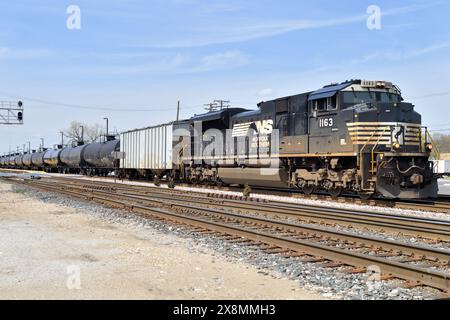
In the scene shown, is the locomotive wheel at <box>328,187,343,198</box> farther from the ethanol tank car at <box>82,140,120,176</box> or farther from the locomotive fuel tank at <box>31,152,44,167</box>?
the locomotive fuel tank at <box>31,152,44,167</box>

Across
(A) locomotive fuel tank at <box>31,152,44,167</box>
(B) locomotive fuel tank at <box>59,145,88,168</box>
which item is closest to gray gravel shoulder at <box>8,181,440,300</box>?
(B) locomotive fuel tank at <box>59,145,88,168</box>

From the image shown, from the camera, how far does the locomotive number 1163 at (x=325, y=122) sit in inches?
702

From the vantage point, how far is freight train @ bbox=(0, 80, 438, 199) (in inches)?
643

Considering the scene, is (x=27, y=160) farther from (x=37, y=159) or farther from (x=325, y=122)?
(x=325, y=122)

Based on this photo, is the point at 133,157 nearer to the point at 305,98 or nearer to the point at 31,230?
the point at 305,98

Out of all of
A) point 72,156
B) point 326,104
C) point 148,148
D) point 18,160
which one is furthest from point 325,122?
point 18,160

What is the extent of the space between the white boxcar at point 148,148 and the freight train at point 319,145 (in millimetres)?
457

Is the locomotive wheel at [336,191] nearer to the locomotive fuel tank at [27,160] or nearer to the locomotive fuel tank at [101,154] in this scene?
the locomotive fuel tank at [101,154]

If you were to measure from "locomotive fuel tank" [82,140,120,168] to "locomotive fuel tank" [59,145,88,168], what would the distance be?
4.24 ft

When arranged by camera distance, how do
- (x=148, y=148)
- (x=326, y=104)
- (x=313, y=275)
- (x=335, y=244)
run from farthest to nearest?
1. (x=148, y=148)
2. (x=326, y=104)
3. (x=335, y=244)
4. (x=313, y=275)

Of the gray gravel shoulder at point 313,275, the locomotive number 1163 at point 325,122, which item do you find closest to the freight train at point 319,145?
the locomotive number 1163 at point 325,122

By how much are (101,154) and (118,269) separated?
126 feet

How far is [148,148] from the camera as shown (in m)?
33.8
